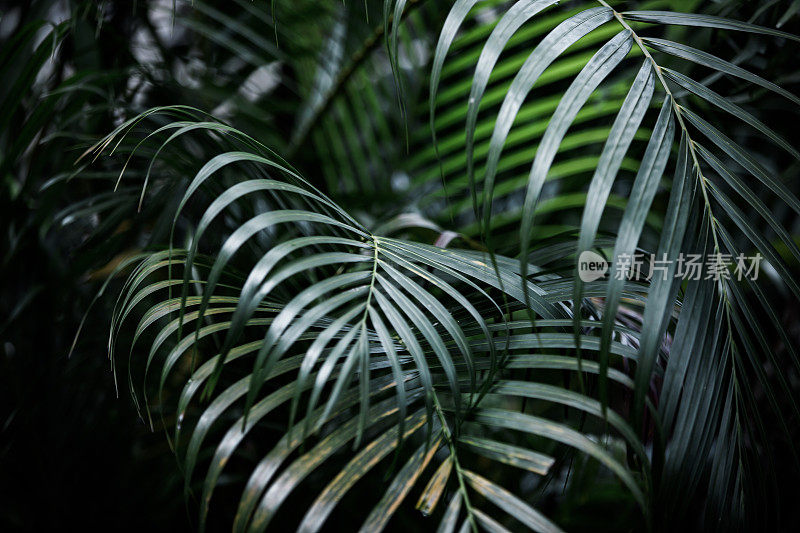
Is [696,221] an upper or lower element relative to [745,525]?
upper

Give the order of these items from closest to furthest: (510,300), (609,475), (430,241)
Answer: (510,300) → (430,241) → (609,475)

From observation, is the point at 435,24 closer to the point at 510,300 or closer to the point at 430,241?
the point at 430,241

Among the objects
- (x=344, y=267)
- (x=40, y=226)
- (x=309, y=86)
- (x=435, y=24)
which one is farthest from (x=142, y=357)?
(x=435, y=24)

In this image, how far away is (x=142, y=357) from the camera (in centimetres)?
64

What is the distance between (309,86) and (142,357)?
0.53 m

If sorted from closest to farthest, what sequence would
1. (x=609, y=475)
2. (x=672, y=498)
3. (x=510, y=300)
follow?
(x=672, y=498) → (x=510, y=300) → (x=609, y=475)

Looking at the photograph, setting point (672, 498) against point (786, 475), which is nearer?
point (672, 498)

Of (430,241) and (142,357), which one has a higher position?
(430,241)

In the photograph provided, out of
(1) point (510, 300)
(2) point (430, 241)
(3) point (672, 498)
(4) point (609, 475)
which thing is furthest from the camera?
(4) point (609, 475)

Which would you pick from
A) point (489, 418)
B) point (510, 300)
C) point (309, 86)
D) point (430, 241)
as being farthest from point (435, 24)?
point (489, 418)

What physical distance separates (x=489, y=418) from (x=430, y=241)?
291 millimetres

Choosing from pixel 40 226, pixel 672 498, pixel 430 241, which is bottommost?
pixel 672 498

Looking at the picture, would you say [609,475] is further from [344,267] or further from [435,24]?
[435,24]

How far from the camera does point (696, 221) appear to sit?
357mm
